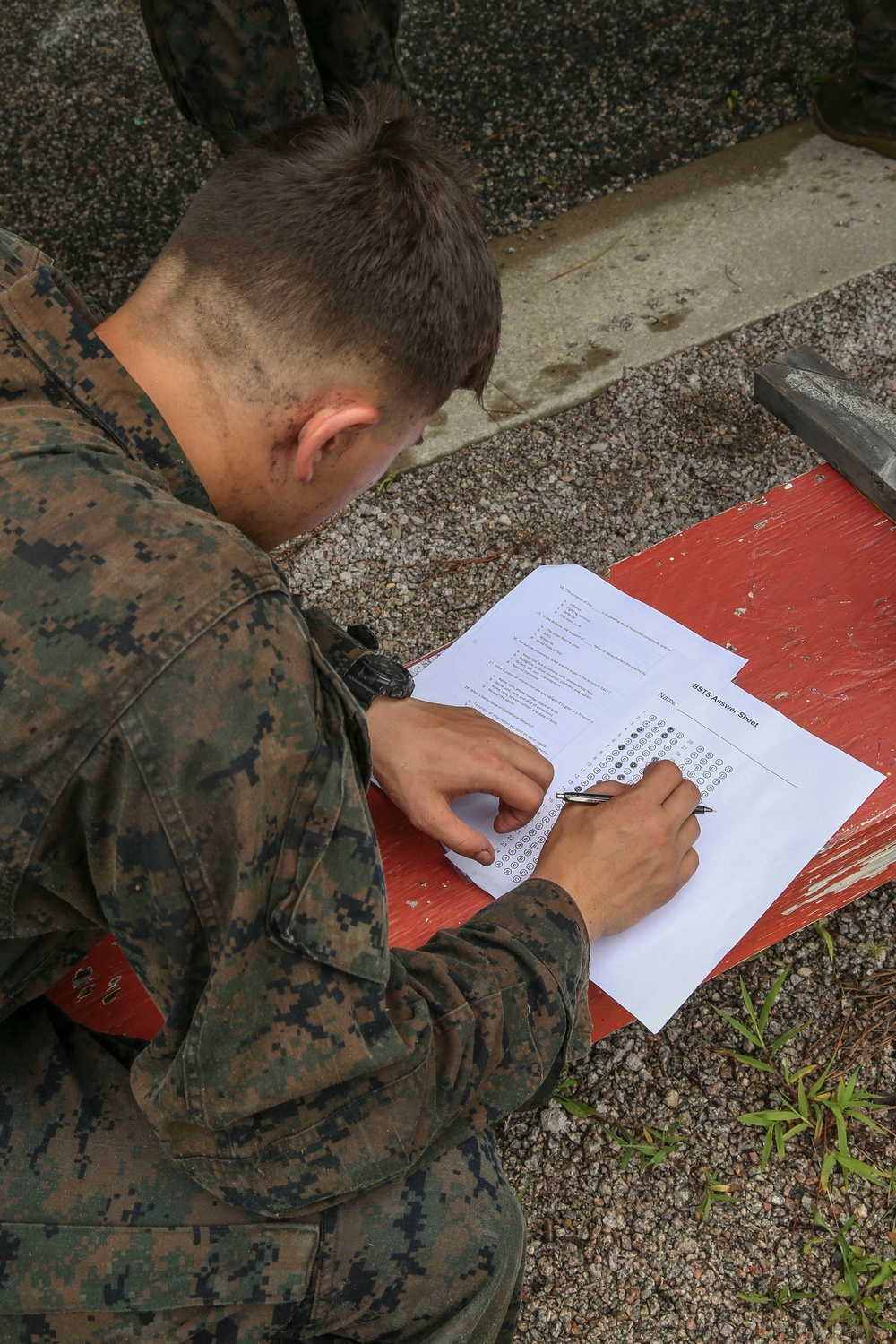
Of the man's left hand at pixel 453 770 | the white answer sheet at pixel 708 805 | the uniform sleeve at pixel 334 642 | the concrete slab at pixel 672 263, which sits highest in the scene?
the uniform sleeve at pixel 334 642

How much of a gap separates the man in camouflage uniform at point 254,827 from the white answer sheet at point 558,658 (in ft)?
0.38

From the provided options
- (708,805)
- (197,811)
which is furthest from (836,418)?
(197,811)

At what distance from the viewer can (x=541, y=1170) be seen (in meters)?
1.64

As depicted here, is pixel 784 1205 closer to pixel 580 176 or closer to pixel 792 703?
pixel 792 703

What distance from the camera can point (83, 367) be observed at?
1064 mm

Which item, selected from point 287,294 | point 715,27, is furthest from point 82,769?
point 715,27

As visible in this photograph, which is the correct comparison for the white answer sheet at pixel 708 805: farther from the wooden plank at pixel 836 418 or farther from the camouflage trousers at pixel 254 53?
the camouflage trousers at pixel 254 53

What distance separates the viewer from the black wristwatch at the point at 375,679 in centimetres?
141

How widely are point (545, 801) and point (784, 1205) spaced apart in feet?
2.37

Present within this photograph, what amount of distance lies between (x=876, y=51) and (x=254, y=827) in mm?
3002

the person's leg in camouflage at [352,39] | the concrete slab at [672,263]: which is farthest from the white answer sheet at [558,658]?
the person's leg in camouflage at [352,39]

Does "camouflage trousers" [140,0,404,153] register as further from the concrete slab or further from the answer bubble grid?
the answer bubble grid

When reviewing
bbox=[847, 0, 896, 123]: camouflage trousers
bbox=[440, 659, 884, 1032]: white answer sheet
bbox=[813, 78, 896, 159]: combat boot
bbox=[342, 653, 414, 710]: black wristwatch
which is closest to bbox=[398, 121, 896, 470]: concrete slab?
bbox=[813, 78, 896, 159]: combat boot

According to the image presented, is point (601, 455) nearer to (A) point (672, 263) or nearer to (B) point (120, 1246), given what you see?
(A) point (672, 263)
